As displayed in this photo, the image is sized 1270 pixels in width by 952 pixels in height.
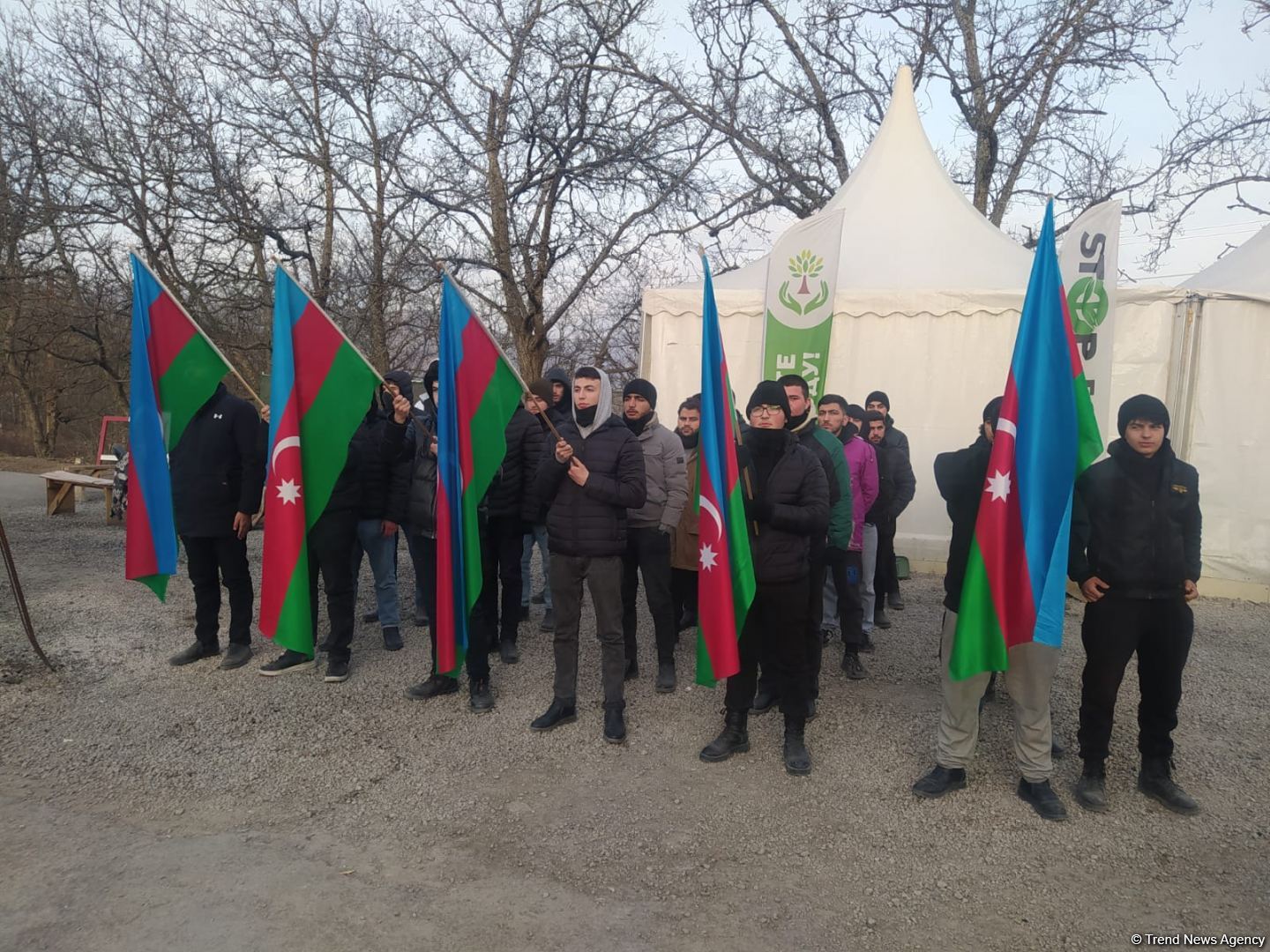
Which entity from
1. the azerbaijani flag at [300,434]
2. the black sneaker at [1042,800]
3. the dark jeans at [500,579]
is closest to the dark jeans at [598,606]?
the dark jeans at [500,579]

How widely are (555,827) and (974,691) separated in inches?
76.6

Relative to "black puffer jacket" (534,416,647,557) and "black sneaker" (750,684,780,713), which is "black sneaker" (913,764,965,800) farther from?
"black puffer jacket" (534,416,647,557)

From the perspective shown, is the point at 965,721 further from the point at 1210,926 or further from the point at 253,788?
the point at 253,788

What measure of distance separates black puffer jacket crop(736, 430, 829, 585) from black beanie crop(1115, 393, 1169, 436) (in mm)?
1324

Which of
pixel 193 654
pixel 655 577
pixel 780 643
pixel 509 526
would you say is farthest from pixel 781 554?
pixel 193 654

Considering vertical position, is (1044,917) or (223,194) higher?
(223,194)

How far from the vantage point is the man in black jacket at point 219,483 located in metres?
5.20

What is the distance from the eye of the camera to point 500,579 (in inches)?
231

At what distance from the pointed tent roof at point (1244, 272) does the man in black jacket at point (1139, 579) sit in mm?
5446

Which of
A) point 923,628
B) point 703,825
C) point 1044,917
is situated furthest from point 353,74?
point 1044,917

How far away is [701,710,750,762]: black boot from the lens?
4.15 meters

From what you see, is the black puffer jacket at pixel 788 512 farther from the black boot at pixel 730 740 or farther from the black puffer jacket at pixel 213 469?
the black puffer jacket at pixel 213 469

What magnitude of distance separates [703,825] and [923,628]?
12.3 ft

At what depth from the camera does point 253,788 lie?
379 cm
